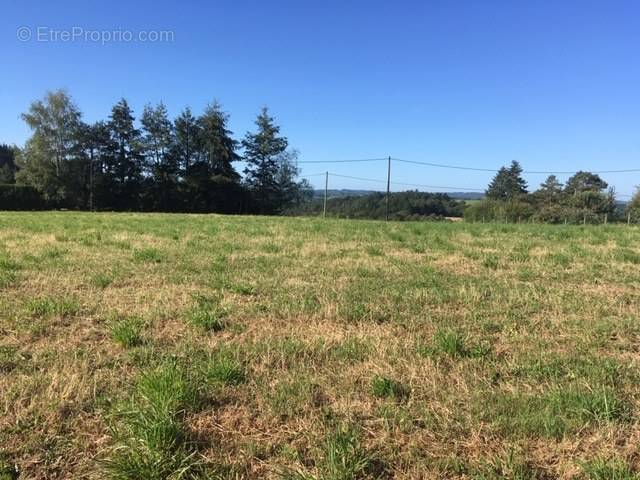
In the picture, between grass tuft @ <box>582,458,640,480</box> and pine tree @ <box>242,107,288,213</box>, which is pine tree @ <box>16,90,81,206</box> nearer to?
pine tree @ <box>242,107,288,213</box>

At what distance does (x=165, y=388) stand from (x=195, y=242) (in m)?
8.01

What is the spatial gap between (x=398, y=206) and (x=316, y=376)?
37785 mm

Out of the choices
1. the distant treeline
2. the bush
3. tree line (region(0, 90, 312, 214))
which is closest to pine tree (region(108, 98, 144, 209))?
tree line (region(0, 90, 312, 214))

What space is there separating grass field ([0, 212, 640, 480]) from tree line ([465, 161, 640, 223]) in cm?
3130

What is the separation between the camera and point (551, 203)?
169ft

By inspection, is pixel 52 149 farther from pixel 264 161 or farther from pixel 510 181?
pixel 510 181

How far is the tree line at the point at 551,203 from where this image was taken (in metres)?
35.8

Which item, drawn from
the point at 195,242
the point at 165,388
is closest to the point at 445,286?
the point at 165,388

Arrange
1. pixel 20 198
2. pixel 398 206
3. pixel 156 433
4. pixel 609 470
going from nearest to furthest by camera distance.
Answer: pixel 609 470, pixel 156 433, pixel 20 198, pixel 398 206

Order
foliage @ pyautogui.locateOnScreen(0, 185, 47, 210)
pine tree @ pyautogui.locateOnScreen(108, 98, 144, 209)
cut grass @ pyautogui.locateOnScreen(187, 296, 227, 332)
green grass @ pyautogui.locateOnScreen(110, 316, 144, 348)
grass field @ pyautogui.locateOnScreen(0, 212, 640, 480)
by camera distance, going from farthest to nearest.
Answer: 1. pine tree @ pyautogui.locateOnScreen(108, 98, 144, 209)
2. foliage @ pyautogui.locateOnScreen(0, 185, 47, 210)
3. cut grass @ pyautogui.locateOnScreen(187, 296, 227, 332)
4. green grass @ pyautogui.locateOnScreen(110, 316, 144, 348)
5. grass field @ pyautogui.locateOnScreen(0, 212, 640, 480)

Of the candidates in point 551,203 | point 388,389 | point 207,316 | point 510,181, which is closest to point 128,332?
point 207,316

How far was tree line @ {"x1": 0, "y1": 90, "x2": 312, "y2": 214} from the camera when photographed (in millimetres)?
43656

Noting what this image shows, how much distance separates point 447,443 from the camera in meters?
2.46

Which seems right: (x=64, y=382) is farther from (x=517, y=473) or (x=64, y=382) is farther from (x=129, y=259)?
(x=129, y=259)
